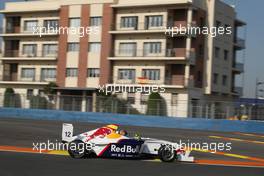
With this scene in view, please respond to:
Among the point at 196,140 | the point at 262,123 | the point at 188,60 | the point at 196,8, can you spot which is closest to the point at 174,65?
the point at 188,60

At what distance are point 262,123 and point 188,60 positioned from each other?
18.9m

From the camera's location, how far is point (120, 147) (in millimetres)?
13656

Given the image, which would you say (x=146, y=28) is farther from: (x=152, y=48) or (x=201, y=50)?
(x=201, y=50)

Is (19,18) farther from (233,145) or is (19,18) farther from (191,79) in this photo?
(233,145)

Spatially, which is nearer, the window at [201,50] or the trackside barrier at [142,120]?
the trackside barrier at [142,120]

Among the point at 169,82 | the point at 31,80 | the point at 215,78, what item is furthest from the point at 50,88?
the point at 215,78

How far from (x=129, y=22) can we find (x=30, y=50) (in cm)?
1325

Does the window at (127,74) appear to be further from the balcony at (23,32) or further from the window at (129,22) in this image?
the balcony at (23,32)

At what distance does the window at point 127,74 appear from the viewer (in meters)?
51.6

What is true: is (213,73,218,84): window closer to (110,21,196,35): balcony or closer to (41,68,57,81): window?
(110,21,196,35): balcony

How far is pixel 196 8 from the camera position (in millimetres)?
50281

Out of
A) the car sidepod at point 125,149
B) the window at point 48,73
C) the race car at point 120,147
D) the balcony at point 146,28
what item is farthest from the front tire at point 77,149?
the window at point 48,73

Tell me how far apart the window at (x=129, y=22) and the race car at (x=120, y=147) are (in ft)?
127

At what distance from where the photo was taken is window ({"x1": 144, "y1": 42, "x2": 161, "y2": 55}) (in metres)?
50.5
